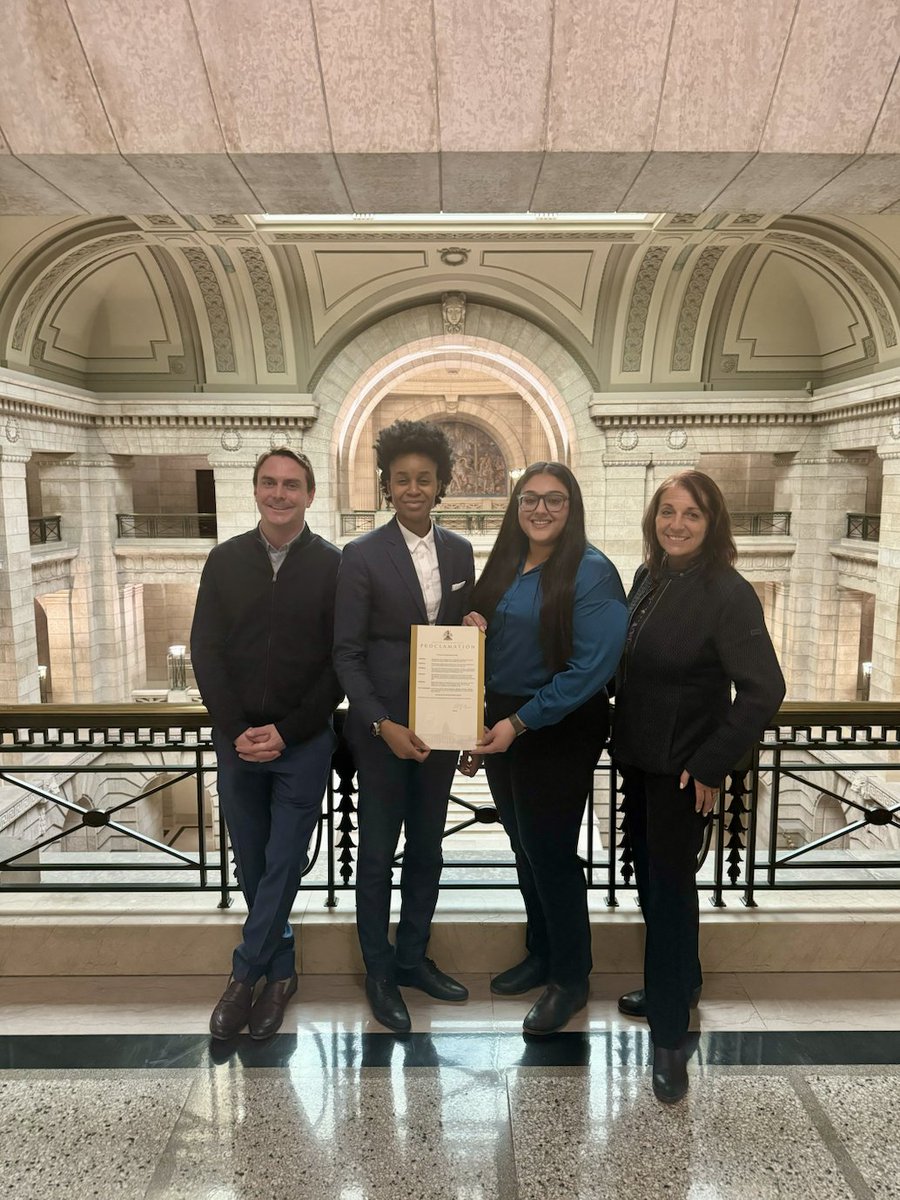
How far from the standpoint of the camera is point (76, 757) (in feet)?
36.7

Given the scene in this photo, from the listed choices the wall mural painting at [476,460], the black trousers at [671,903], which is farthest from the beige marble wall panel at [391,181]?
the wall mural painting at [476,460]

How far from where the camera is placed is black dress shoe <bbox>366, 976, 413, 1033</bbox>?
2.38m

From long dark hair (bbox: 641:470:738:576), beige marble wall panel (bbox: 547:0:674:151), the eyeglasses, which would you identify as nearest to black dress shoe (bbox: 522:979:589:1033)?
long dark hair (bbox: 641:470:738:576)

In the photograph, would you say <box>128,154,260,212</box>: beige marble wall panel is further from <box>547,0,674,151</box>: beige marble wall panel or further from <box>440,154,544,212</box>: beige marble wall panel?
<box>547,0,674,151</box>: beige marble wall panel

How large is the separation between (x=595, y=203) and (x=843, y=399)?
1134cm

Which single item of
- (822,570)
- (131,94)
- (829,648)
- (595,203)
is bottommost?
(829,648)

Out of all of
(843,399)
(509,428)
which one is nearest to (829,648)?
(843,399)

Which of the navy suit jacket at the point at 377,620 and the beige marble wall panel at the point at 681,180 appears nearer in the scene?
the beige marble wall panel at the point at 681,180

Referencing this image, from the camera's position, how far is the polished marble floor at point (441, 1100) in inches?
73.3

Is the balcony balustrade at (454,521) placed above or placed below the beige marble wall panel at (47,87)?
below

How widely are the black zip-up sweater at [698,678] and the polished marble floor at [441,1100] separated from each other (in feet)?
2.89

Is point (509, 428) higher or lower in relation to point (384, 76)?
higher

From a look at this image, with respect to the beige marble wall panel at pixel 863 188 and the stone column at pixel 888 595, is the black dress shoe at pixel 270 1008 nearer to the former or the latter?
the beige marble wall panel at pixel 863 188

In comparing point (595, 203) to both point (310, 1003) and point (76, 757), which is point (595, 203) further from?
point (76, 757)
